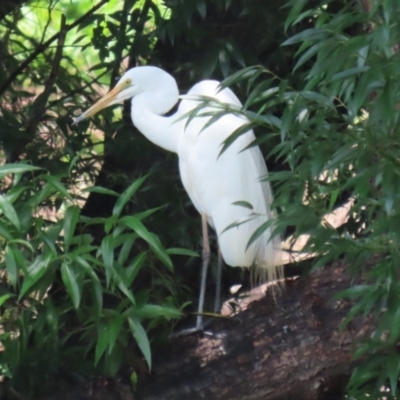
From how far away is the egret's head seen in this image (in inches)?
88.2

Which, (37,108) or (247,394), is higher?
(37,108)

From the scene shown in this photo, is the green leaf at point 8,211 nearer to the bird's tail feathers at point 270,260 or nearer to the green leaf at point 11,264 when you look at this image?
the green leaf at point 11,264

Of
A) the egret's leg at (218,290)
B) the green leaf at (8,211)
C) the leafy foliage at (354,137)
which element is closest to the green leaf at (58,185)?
the green leaf at (8,211)

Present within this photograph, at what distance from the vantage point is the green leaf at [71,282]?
1459mm

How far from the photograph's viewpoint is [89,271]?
1.50 meters

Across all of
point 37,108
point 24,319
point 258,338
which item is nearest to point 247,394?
point 258,338

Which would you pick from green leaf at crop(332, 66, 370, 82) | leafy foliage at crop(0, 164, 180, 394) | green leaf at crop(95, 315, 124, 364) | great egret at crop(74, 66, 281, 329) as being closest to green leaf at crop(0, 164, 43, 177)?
leafy foliage at crop(0, 164, 180, 394)

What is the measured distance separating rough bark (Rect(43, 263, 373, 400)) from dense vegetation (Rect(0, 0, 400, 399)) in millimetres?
77

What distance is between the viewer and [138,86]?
2.29 m

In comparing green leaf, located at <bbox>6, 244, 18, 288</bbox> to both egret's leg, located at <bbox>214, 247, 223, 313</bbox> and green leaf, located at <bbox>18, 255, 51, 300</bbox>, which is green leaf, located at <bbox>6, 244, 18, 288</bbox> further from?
egret's leg, located at <bbox>214, 247, 223, 313</bbox>

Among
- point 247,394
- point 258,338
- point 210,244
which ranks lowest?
point 247,394

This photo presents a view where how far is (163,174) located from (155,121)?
0.70ft

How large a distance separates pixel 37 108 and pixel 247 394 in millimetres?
1074

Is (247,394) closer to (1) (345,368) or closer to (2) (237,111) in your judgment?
(1) (345,368)
